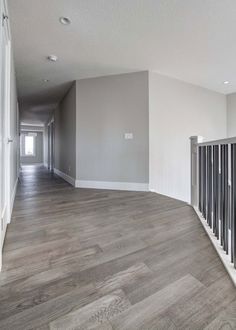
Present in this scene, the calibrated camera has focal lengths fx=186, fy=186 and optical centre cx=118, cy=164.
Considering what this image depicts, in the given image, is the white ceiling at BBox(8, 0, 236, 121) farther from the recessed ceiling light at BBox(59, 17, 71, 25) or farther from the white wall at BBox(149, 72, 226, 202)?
the white wall at BBox(149, 72, 226, 202)

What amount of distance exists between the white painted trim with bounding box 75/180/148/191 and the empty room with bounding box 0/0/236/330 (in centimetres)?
2

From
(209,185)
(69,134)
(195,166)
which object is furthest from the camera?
(69,134)

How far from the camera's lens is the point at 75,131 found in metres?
4.26

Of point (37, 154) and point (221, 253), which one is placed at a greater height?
point (37, 154)

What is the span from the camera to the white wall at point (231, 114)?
5363 mm

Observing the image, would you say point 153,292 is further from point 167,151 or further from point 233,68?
point 233,68

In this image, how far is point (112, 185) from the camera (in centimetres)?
398

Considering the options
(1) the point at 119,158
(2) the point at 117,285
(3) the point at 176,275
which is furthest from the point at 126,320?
(1) the point at 119,158

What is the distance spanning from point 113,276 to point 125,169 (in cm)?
280

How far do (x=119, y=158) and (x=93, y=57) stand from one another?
1914mm

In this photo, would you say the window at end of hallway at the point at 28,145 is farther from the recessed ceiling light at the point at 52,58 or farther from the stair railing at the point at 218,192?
the stair railing at the point at 218,192

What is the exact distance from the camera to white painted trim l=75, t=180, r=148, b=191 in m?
3.80

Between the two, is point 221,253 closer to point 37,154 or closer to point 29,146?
point 37,154

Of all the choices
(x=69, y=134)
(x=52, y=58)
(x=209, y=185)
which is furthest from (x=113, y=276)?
(x=69, y=134)
